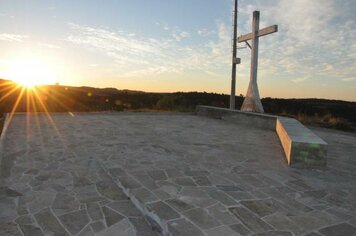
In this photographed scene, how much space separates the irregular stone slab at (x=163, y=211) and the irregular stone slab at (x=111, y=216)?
0.34m

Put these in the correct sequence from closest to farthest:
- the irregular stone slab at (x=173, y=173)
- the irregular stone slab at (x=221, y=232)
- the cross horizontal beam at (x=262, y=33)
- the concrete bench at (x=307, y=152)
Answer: the irregular stone slab at (x=221, y=232) < the irregular stone slab at (x=173, y=173) < the concrete bench at (x=307, y=152) < the cross horizontal beam at (x=262, y=33)

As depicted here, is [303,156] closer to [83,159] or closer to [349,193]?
[349,193]

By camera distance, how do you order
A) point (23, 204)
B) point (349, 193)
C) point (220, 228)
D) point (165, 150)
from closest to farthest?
point (220, 228) < point (23, 204) < point (349, 193) < point (165, 150)

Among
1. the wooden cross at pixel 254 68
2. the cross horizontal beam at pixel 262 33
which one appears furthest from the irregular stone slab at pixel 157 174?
the cross horizontal beam at pixel 262 33

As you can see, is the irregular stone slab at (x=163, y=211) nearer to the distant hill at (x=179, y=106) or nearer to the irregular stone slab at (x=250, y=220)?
the irregular stone slab at (x=250, y=220)

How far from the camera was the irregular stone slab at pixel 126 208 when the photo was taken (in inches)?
120

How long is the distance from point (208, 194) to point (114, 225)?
1.26m

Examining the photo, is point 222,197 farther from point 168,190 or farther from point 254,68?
point 254,68

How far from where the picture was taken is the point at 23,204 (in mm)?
3188

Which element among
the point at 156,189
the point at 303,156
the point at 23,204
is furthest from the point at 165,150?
the point at 23,204

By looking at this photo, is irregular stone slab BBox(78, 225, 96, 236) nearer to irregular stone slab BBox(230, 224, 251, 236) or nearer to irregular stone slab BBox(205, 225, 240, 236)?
irregular stone slab BBox(205, 225, 240, 236)

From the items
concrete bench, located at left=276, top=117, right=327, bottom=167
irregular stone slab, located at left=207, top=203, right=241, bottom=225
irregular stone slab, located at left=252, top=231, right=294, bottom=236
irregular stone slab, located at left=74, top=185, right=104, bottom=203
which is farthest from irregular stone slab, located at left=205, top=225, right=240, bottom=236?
concrete bench, located at left=276, top=117, right=327, bottom=167

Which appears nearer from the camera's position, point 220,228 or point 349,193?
point 220,228

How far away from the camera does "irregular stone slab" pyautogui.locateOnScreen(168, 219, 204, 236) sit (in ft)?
8.42
